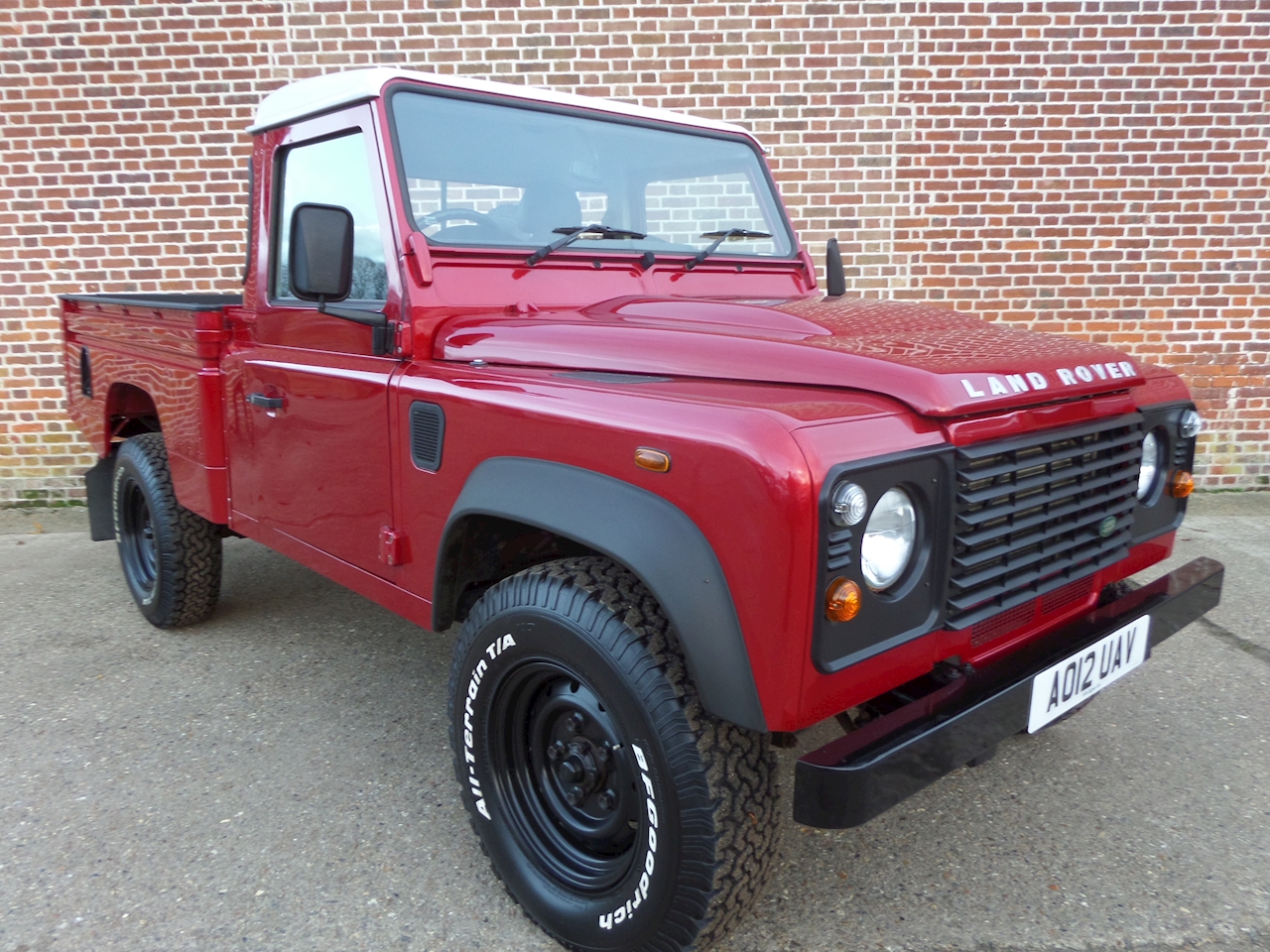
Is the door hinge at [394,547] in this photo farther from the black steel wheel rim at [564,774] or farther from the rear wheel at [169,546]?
the rear wheel at [169,546]

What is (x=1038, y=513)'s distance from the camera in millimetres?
1788

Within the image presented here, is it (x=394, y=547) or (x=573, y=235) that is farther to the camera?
(x=573, y=235)

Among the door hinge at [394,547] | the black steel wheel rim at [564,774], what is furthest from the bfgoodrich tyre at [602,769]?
the door hinge at [394,547]

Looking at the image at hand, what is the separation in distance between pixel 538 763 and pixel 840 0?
489cm

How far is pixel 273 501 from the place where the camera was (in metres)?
2.85

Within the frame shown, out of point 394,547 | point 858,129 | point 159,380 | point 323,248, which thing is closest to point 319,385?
point 323,248

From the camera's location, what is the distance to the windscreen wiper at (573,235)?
2.47 m

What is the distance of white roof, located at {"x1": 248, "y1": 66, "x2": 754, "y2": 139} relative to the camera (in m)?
2.40

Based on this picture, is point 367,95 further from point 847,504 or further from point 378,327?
point 847,504

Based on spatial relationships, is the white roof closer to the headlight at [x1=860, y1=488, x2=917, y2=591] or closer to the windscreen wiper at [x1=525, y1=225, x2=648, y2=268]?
the windscreen wiper at [x1=525, y1=225, x2=648, y2=268]

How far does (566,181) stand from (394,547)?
3.90 feet

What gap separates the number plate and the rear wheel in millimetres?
3005

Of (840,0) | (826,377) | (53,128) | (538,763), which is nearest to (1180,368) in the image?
(840,0)

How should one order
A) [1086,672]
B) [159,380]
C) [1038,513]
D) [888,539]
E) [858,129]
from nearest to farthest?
[888,539] → [1038,513] → [1086,672] → [159,380] → [858,129]
